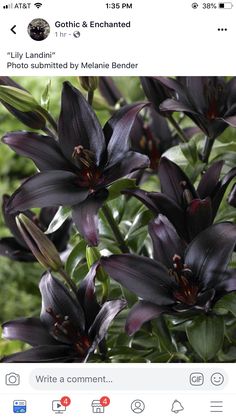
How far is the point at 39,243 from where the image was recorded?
0.55 m

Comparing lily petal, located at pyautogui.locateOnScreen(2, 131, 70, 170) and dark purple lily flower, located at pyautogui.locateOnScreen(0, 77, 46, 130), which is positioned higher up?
dark purple lily flower, located at pyautogui.locateOnScreen(0, 77, 46, 130)

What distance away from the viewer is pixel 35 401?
0.60m

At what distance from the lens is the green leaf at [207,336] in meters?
0.52

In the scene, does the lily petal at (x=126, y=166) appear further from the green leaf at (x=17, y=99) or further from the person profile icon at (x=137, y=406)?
the person profile icon at (x=137, y=406)

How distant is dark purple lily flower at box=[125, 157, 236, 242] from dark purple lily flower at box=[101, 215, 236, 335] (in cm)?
1

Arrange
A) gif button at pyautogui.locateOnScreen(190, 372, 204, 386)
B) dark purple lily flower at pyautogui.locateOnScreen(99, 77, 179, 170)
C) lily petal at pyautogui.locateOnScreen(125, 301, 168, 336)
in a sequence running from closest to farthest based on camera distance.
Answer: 1. lily petal at pyautogui.locateOnScreen(125, 301, 168, 336)
2. gif button at pyautogui.locateOnScreen(190, 372, 204, 386)
3. dark purple lily flower at pyautogui.locateOnScreen(99, 77, 179, 170)

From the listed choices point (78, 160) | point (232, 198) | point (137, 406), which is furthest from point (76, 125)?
point (137, 406)

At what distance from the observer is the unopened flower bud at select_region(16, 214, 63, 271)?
1.79 feet

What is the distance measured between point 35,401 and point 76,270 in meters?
0.11

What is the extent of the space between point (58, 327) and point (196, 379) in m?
0.12

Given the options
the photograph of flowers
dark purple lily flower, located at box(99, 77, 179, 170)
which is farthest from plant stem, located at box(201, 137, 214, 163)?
dark purple lily flower, located at box(99, 77, 179, 170)
